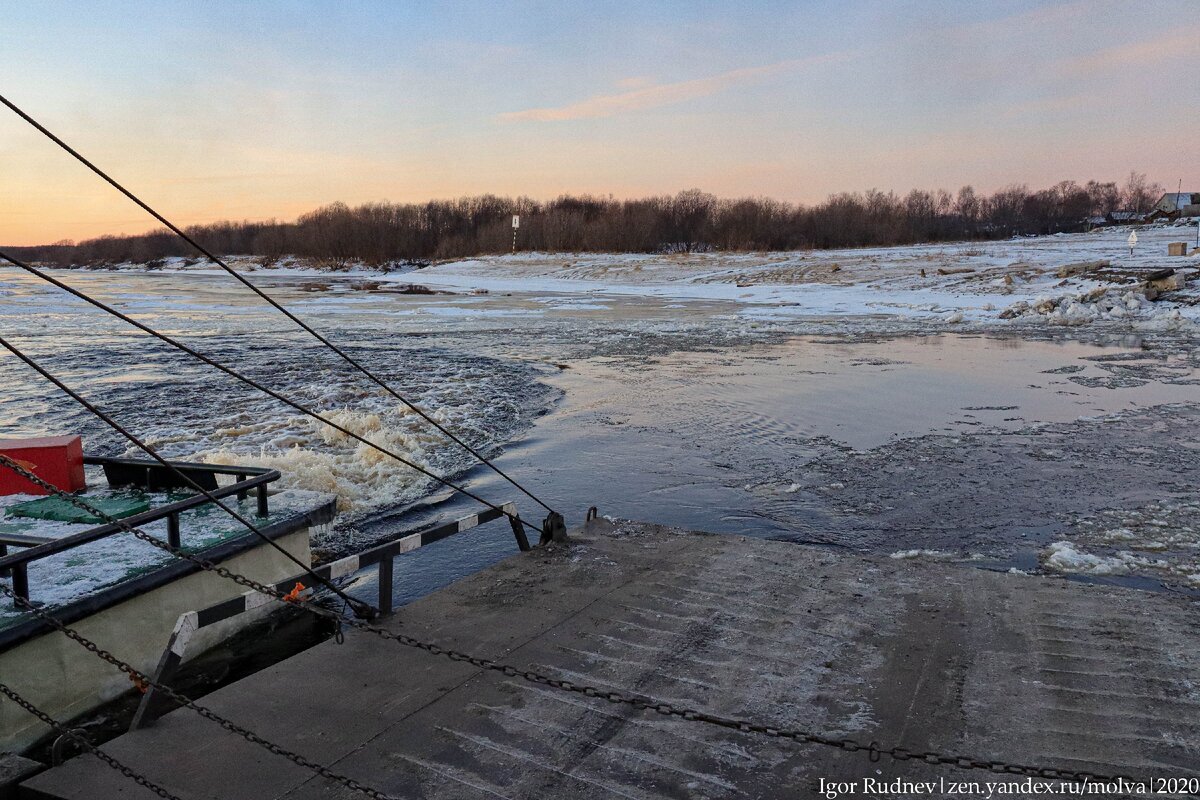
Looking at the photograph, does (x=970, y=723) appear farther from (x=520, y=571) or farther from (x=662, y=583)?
(x=520, y=571)

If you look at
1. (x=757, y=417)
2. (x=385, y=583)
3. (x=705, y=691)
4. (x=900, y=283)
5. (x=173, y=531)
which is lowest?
(x=705, y=691)

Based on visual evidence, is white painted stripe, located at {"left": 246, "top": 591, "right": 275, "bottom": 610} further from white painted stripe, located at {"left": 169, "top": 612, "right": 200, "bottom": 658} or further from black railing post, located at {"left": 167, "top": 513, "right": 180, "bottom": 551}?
black railing post, located at {"left": 167, "top": 513, "right": 180, "bottom": 551}

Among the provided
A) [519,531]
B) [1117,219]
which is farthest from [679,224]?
[519,531]

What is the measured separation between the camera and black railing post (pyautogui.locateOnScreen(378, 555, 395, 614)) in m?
5.32

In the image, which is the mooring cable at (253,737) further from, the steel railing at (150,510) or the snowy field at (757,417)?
the snowy field at (757,417)

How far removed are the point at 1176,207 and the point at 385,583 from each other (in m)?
124

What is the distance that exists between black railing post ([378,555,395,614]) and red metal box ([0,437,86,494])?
332 centimetres

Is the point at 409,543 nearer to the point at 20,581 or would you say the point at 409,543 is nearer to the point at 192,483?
the point at 192,483

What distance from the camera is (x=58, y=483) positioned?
6.93m

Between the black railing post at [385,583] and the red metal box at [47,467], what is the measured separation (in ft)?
10.9

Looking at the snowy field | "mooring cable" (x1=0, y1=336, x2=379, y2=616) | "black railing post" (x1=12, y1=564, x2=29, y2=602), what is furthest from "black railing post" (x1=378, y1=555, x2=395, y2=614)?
"black railing post" (x1=12, y1=564, x2=29, y2=602)

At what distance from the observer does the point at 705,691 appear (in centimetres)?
441

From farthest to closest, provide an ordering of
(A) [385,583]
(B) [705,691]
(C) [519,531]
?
(C) [519,531]
(A) [385,583]
(B) [705,691]

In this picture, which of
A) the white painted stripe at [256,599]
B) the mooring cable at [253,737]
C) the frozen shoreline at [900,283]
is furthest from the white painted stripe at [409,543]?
the frozen shoreline at [900,283]
